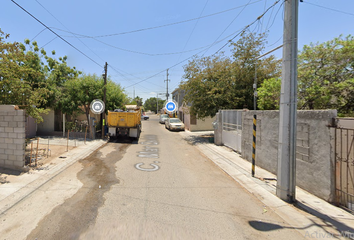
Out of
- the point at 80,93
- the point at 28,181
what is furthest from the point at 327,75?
the point at 80,93

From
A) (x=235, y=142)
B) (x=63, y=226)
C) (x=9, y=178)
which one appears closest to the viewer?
(x=63, y=226)

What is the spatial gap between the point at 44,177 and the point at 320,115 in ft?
26.2

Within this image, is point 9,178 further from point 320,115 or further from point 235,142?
point 235,142

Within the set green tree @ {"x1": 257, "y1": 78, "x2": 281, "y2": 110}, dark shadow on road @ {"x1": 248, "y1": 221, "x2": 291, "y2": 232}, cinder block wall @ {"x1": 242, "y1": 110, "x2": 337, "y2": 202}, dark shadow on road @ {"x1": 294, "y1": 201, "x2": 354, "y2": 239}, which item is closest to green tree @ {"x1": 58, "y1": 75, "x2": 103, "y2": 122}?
green tree @ {"x1": 257, "y1": 78, "x2": 281, "y2": 110}

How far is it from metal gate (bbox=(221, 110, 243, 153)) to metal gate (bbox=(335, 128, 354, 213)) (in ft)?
17.2

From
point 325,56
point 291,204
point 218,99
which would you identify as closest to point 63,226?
point 291,204

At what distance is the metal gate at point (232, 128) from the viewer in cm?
927

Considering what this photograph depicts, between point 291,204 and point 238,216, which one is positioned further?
point 291,204

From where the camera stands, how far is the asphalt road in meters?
3.03

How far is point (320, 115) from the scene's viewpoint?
4.24 metres

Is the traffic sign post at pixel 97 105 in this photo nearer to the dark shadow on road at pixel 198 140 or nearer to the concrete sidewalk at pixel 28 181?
the concrete sidewalk at pixel 28 181

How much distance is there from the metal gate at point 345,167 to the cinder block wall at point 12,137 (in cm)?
878

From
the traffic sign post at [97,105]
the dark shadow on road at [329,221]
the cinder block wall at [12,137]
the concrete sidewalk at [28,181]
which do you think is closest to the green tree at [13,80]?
the cinder block wall at [12,137]

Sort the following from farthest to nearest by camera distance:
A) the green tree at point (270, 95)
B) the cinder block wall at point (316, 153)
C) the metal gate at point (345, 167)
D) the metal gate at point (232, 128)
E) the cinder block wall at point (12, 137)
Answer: the metal gate at point (232, 128), the green tree at point (270, 95), the cinder block wall at point (12, 137), the cinder block wall at point (316, 153), the metal gate at point (345, 167)
